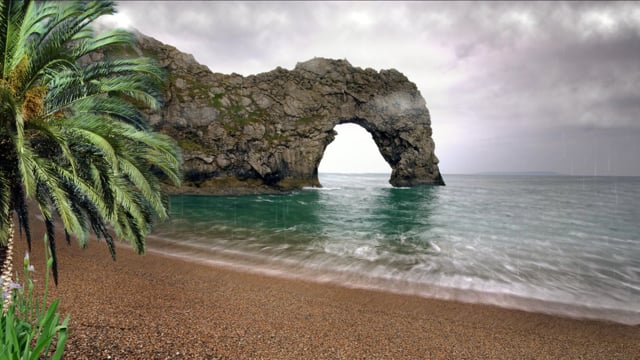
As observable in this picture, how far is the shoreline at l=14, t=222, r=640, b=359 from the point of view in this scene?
18.4 ft

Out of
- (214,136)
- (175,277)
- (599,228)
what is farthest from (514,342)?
(214,136)

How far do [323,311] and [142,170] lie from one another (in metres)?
5.56

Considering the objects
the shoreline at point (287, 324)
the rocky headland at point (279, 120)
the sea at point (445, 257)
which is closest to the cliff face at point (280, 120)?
the rocky headland at point (279, 120)

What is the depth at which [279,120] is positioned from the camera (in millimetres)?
69750

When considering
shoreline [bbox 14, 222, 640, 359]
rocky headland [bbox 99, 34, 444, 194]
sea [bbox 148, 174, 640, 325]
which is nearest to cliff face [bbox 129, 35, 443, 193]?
rocky headland [bbox 99, 34, 444, 194]

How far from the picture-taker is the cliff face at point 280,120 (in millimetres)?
58344

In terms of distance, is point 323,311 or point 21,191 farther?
point 323,311

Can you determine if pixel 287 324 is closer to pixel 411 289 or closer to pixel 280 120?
pixel 411 289

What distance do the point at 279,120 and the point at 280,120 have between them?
0.28 metres

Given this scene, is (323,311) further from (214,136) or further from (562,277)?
(214,136)

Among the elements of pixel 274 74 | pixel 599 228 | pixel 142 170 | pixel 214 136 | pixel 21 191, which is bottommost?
pixel 599 228

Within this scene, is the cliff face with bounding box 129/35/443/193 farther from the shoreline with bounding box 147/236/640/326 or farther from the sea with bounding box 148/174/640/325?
the shoreline with bounding box 147/236/640/326

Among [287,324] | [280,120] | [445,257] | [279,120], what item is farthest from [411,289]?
[280,120]

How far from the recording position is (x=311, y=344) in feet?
19.7
